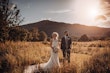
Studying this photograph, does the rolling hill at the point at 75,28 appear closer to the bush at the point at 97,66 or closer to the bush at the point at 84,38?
the bush at the point at 84,38

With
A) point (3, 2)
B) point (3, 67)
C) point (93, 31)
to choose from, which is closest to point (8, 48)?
point (3, 67)

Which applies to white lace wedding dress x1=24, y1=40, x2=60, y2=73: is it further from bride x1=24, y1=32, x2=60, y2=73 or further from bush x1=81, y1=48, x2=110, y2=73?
bush x1=81, y1=48, x2=110, y2=73

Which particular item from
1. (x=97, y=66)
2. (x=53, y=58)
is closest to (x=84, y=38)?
(x=53, y=58)

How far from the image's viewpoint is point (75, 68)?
511 cm

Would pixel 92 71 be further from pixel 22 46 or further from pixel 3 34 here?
pixel 3 34

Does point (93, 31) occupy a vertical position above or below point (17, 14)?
below

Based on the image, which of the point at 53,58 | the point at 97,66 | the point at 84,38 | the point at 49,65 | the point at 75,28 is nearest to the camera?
the point at 97,66

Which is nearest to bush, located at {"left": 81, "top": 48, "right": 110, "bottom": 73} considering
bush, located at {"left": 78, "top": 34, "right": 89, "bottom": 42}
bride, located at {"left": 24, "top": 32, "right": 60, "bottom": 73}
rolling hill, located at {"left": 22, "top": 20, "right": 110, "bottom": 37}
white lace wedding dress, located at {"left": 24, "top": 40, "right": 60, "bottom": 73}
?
white lace wedding dress, located at {"left": 24, "top": 40, "right": 60, "bottom": 73}

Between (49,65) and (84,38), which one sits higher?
(84,38)

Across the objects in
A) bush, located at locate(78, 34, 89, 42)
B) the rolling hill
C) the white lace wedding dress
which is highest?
the rolling hill

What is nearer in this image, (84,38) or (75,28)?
(75,28)

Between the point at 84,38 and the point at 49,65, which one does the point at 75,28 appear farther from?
the point at 49,65

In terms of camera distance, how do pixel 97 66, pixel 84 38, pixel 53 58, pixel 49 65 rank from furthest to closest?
pixel 84 38
pixel 53 58
pixel 49 65
pixel 97 66

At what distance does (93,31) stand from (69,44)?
5200mm
